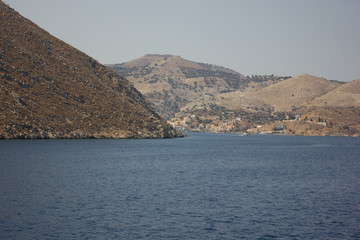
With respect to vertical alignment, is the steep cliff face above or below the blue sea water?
above

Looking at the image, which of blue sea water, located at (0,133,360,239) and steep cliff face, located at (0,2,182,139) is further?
steep cliff face, located at (0,2,182,139)

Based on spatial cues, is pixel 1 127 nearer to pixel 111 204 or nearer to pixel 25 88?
pixel 25 88

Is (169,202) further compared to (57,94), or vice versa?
(57,94)

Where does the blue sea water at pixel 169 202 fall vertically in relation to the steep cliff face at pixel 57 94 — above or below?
below

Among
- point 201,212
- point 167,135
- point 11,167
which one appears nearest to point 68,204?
point 201,212

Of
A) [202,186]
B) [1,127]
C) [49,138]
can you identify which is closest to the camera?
[202,186]

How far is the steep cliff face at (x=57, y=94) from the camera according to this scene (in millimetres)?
113688

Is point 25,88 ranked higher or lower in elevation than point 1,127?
higher

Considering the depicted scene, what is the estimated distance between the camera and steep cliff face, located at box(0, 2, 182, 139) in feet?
373

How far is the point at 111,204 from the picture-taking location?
3972 centimetres

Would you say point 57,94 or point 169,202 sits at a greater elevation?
point 57,94

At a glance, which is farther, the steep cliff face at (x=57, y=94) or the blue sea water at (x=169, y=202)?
the steep cliff face at (x=57, y=94)

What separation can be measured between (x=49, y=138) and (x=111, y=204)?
83033mm

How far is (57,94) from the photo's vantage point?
13238 centimetres
